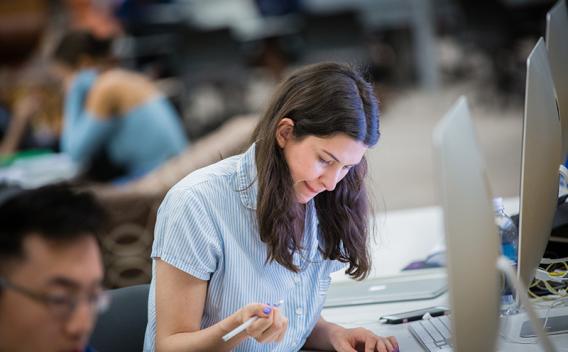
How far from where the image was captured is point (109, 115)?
169 inches

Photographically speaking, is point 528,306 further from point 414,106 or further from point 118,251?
point 414,106

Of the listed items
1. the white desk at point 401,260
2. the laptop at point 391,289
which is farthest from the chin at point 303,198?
the laptop at point 391,289

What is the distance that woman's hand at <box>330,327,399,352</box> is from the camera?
1773 mm

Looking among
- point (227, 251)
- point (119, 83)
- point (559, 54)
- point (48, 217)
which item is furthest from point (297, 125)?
point (119, 83)

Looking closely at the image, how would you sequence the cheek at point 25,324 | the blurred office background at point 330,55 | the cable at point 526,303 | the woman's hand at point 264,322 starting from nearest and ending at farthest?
the cheek at point 25,324, the cable at point 526,303, the woman's hand at point 264,322, the blurred office background at point 330,55

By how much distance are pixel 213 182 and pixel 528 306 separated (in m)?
0.73

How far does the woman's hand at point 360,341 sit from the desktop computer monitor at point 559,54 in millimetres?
820

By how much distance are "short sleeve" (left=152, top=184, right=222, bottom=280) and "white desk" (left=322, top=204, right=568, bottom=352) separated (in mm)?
421

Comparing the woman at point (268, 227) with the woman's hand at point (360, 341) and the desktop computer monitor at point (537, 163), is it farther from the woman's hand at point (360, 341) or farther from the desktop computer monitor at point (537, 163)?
the desktop computer monitor at point (537, 163)

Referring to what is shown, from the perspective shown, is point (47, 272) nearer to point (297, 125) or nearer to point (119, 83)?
point (297, 125)

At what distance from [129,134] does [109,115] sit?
14 cm

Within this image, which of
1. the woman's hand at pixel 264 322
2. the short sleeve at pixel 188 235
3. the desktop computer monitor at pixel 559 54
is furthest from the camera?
the desktop computer monitor at pixel 559 54

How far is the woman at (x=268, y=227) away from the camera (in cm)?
170

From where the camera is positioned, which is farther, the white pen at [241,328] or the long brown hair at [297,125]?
the long brown hair at [297,125]
